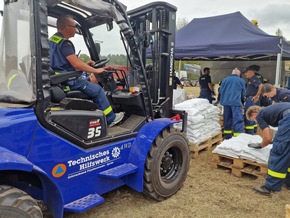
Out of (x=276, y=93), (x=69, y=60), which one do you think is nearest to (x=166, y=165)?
(x=69, y=60)

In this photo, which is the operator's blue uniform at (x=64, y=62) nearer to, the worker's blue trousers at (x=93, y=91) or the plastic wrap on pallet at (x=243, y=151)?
the worker's blue trousers at (x=93, y=91)

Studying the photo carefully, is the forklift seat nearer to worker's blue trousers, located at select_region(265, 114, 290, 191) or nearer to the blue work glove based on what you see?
worker's blue trousers, located at select_region(265, 114, 290, 191)

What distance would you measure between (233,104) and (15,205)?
5.34 m

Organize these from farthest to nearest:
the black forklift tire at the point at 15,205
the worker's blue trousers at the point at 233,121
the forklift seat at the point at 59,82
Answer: the worker's blue trousers at the point at 233,121
the forklift seat at the point at 59,82
the black forklift tire at the point at 15,205

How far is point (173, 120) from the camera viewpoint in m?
3.73

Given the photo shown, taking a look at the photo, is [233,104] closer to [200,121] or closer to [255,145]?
[200,121]

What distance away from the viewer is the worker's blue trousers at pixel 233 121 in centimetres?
622

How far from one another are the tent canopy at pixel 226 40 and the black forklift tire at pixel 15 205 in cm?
618

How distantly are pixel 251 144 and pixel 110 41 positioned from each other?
2.81 meters

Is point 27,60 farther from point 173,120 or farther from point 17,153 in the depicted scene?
point 173,120

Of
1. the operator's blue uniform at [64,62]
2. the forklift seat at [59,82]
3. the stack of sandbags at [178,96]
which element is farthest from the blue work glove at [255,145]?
the stack of sandbags at [178,96]

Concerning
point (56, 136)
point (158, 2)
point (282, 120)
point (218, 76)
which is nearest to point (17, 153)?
point (56, 136)

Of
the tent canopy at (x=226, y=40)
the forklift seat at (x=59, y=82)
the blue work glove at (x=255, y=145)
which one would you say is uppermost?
the tent canopy at (x=226, y=40)

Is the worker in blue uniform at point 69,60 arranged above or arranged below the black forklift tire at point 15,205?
above
